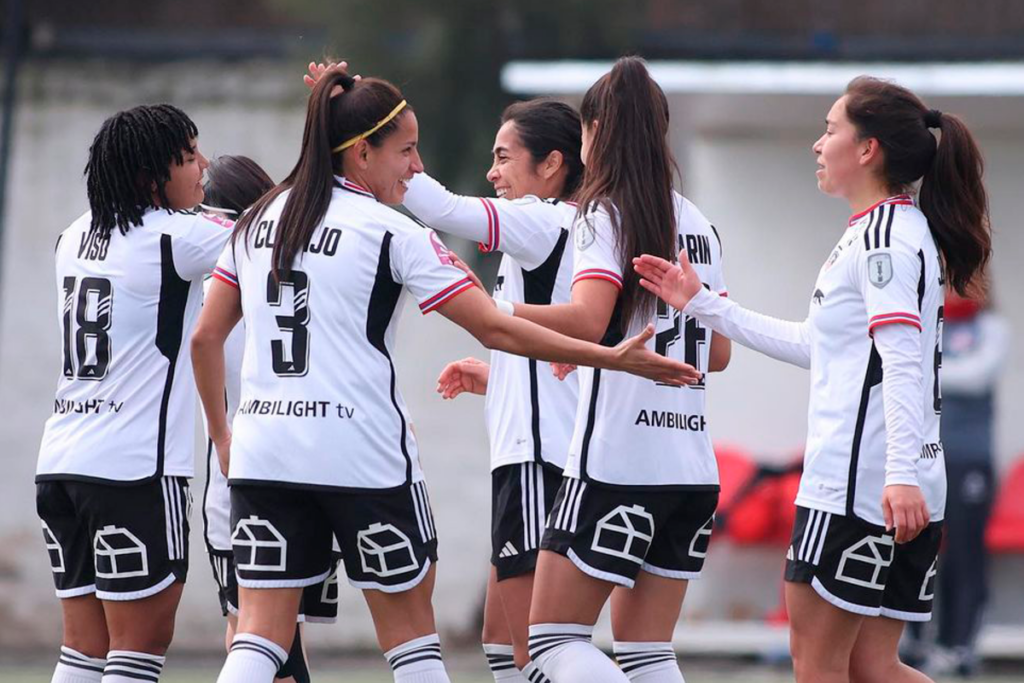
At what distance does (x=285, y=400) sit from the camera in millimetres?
4035

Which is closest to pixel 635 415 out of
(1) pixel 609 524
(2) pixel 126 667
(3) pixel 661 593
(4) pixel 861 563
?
(1) pixel 609 524

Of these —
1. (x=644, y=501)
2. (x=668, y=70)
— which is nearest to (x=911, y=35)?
(x=668, y=70)

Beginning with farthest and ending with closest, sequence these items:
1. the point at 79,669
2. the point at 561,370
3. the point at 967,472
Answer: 1. the point at 967,472
2. the point at 79,669
3. the point at 561,370

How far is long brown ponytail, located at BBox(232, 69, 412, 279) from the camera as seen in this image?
4105 mm

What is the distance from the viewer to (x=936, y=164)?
13.9ft

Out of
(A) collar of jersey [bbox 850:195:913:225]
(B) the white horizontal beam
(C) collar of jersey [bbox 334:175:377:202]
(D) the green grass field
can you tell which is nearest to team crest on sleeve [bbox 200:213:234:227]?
(C) collar of jersey [bbox 334:175:377:202]

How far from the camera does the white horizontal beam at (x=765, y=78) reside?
27.3 feet

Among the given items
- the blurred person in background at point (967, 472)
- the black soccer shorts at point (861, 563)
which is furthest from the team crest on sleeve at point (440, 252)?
the blurred person in background at point (967, 472)

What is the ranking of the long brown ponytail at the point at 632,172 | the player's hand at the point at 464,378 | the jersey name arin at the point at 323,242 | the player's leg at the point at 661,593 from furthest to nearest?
the player's hand at the point at 464,378 < the player's leg at the point at 661,593 < the long brown ponytail at the point at 632,172 < the jersey name arin at the point at 323,242

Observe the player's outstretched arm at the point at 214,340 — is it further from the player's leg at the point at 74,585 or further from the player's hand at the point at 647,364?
the player's hand at the point at 647,364

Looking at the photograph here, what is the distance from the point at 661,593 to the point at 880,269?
1141 millimetres

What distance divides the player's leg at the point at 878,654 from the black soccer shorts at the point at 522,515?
1.02 metres

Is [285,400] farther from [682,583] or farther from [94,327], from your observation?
[682,583]

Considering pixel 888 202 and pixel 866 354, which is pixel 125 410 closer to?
pixel 866 354
